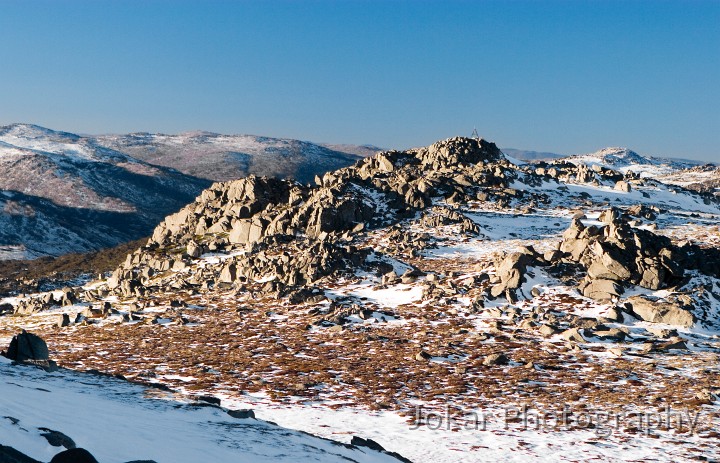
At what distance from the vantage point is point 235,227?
63.8 metres

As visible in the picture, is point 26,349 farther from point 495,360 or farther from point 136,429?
point 495,360

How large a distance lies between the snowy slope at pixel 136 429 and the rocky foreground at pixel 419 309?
4.01 metres

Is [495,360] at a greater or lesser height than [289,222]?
lesser

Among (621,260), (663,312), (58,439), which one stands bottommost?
(58,439)

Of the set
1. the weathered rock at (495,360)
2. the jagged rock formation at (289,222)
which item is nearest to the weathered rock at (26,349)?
the weathered rock at (495,360)

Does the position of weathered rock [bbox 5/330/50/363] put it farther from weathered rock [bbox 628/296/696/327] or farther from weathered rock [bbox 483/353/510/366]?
weathered rock [bbox 628/296/696/327]

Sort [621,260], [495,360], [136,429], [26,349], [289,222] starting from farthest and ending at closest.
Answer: [289,222] < [621,260] < [495,360] < [26,349] < [136,429]

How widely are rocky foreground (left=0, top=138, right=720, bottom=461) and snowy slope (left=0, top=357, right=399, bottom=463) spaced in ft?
13.2

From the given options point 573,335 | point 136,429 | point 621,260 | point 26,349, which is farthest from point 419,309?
point 136,429

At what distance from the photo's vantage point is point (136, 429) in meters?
14.8

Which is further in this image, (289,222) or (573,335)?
(289,222)

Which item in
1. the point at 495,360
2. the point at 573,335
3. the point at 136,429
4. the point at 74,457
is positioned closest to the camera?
the point at 74,457

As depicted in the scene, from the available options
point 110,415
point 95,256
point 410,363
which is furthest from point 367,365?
point 95,256

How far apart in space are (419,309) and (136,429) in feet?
85.0
